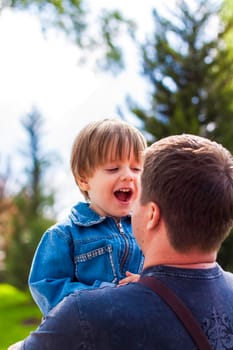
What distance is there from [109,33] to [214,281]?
1376 centimetres

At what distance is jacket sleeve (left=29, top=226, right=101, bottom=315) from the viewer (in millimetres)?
2115

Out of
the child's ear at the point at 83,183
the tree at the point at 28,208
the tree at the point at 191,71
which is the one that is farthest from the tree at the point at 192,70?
→ the child's ear at the point at 83,183

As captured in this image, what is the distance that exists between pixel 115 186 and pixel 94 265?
28 centimetres

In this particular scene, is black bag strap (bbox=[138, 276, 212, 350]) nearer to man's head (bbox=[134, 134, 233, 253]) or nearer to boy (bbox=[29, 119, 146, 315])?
man's head (bbox=[134, 134, 233, 253])

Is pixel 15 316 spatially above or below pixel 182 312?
below

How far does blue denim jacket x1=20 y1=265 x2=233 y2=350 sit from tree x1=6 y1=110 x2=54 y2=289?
11.0 m

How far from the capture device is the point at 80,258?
2.17 metres

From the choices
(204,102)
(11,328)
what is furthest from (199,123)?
(11,328)

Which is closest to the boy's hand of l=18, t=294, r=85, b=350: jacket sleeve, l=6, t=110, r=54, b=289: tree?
l=18, t=294, r=85, b=350: jacket sleeve

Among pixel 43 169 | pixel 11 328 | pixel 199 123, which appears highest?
pixel 199 123

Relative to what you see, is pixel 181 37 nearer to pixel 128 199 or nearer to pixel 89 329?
pixel 128 199

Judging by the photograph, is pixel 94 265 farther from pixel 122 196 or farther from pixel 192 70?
pixel 192 70

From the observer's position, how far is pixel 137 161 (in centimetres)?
231

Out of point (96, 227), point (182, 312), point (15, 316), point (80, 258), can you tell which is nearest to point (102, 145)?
point (96, 227)
